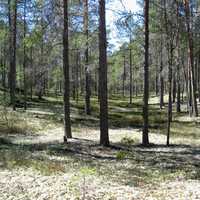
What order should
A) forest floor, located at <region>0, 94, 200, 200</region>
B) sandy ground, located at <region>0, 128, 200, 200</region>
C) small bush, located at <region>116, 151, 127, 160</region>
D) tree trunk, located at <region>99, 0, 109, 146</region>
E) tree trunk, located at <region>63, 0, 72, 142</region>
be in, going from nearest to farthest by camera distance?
sandy ground, located at <region>0, 128, 200, 200</region>, forest floor, located at <region>0, 94, 200, 200</region>, small bush, located at <region>116, 151, 127, 160</region>, tree trunk, located at <region>99, 0, 109, 146</region>, tree trunk, located at <region>63, 0, 72, 142</region>

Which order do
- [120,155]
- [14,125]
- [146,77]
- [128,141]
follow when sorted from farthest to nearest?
[14,125]
[128,141]
[146,77]
[120,155]

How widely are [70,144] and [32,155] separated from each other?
13.5 ft

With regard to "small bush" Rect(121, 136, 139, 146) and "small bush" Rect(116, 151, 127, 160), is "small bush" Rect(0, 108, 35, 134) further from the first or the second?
"small bush" Rect(116, 151, 127, 160)

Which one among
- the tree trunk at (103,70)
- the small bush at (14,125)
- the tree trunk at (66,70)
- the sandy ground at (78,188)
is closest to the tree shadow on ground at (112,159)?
the sandy ground at (78,188)

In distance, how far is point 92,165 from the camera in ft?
49.0

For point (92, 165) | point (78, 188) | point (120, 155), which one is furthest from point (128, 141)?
point (78, 188)

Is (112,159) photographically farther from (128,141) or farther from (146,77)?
(128,141)

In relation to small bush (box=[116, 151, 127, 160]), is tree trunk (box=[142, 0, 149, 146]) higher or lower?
higher

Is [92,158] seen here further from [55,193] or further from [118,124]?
[118,124]

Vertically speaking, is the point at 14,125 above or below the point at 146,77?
below

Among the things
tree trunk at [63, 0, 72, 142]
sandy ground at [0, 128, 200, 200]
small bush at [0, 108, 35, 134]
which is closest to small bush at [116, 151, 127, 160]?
sandy ground at [0, 128, 200, 200]

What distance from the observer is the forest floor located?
→ 10.8 m

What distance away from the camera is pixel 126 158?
1681cm

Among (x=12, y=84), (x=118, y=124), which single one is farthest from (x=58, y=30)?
(x=12, y=84)
